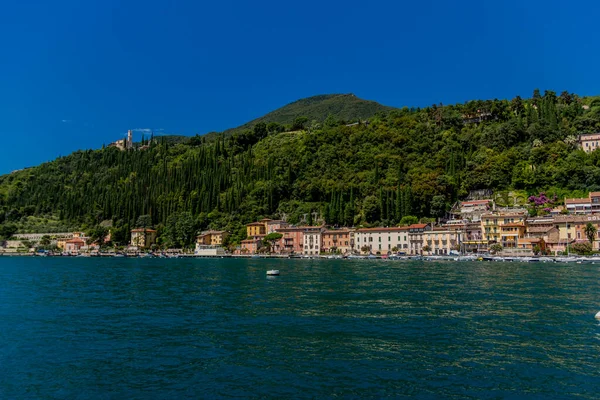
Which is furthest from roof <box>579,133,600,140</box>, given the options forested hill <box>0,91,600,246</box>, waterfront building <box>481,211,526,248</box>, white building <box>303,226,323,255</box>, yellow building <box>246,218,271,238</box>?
yellow building <box>246,218,271,238</box>

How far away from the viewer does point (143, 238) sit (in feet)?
389

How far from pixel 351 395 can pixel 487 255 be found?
72658 millimetres

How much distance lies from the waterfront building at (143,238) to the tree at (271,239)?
32.8m

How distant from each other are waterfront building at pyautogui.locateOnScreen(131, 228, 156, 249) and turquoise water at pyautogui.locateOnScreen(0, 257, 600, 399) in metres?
85.7

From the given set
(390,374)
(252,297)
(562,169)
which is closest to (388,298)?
(252,297)

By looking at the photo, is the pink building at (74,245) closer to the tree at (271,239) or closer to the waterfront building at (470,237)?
the tree at (271,239)

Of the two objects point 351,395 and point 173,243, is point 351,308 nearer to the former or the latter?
point 351,395

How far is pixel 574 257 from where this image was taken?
226ft

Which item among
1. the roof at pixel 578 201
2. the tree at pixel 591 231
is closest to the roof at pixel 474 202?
the roof at pixel 578 201

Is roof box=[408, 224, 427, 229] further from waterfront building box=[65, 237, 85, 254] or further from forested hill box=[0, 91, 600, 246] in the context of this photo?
waterfront building box=[65, 237, 85, 254]

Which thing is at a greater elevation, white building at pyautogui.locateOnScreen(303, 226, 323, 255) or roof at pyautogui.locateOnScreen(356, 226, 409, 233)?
roof at pyautogui.locateOnScreen(356, 226, 409, 233)

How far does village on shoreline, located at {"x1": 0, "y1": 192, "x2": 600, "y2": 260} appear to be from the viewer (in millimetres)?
77062

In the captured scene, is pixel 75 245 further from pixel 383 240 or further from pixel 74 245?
pixel 383 240

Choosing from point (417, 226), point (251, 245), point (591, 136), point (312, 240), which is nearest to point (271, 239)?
point (251, 245)
